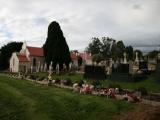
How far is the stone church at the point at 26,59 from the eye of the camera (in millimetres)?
67688

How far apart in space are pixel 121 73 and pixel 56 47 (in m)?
27.4

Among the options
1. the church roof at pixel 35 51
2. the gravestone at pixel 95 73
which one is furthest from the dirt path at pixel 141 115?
the church roof at pixel 35 51

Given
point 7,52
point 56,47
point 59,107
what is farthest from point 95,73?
point 7,52

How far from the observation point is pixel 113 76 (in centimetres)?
3438

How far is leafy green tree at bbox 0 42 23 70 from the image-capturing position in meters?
78.5

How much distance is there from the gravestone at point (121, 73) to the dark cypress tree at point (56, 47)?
25055 millimetres

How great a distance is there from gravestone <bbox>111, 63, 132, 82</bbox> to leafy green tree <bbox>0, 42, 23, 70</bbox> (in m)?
48.1

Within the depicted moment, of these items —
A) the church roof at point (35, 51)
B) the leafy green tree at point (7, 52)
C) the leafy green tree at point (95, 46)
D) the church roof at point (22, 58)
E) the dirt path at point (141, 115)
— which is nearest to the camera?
the dirt path at point (141, 115)

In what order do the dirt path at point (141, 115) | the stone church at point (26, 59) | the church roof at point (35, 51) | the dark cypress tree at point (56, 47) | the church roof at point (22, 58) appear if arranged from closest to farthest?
the dirt path at point (141, 115), the dark cypress tree at point (56, 47), the stone church at point (26, 59), the church roof at point (22, 58), the church roof at point (35, 51)

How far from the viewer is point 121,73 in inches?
1326

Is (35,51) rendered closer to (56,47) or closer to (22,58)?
(22,58)

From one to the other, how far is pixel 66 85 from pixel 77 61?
58375mm

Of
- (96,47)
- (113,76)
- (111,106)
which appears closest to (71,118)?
(111,106)

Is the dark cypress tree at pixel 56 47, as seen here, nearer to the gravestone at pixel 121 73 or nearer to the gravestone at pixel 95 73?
the gravestone at pixel 95 73
